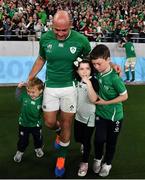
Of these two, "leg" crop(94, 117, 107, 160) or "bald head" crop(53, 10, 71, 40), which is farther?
"leg" crop(94, 117, 107, 160)

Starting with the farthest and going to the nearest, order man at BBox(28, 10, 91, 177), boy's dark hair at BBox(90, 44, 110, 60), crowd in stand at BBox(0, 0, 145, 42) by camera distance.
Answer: crowd in stand at BBox(0, 0, 145, 42) → man at BBox(28, 10, 91, 177) → boy's dark hair at BBox(90, 44, 110, 60)

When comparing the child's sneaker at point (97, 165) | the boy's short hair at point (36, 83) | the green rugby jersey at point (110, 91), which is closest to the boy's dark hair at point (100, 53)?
the green rugby jersey at point (110, 91)

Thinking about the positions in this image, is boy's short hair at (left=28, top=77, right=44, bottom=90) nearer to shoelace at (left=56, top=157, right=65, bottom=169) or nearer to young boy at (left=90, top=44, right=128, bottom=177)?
young boy at (left=90, top=44, right=128, bottom=177)

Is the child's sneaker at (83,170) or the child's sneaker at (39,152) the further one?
the child's sneaker at (39,152)

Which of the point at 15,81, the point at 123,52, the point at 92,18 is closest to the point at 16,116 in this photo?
the point at 15,81

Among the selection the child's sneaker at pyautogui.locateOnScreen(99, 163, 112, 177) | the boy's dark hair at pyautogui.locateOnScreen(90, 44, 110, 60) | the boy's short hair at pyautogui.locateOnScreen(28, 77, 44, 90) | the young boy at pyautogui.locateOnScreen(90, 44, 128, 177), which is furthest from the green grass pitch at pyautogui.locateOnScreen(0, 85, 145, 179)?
the boy's dark hair at pyautogui.locateOnScreen(90, 44, 110, 60)

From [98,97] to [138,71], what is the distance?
11051 millimetres

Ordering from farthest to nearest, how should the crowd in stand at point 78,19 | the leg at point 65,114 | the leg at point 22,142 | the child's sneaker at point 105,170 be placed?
the crowd in stand at point 78,19 → the leg at point 22,142 → the child's sneaker at point 105,170 → the leg at point 65,114

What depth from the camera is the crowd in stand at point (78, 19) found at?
1672 cm

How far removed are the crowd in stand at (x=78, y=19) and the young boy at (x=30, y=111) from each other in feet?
35.8

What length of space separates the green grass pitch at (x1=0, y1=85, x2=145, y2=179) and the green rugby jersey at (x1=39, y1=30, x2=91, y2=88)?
1.22m

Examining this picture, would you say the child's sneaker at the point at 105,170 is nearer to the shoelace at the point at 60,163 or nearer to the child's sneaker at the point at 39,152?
the shoelace at the point at 60,163

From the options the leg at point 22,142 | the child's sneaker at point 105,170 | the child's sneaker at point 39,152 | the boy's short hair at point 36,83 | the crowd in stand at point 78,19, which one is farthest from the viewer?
the crowd in stand at point 78,19

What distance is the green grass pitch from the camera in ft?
A: 17.8
